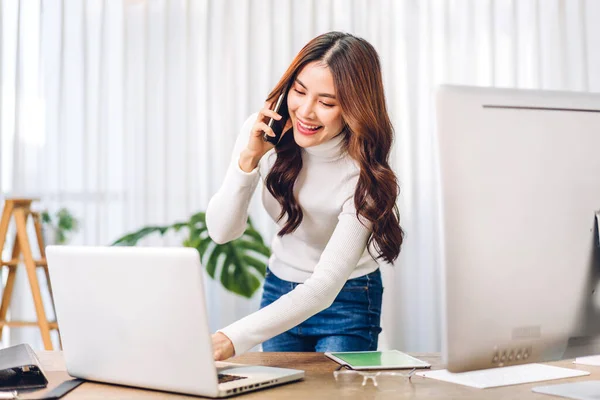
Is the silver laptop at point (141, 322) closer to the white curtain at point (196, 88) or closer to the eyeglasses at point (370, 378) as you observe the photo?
the eyeglasses at point (370, 378)

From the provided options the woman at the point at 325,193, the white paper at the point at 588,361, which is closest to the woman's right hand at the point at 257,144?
the woman at the point at 325,193

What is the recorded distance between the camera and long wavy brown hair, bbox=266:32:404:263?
1.72m

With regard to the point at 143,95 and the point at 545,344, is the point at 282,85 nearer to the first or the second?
the point at 545,344

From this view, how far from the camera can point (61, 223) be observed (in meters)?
3.66

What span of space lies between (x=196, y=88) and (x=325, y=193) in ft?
6.93

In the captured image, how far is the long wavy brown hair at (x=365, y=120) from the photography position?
1.72 m

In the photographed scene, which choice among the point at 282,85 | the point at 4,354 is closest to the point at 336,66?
the point at 282,85

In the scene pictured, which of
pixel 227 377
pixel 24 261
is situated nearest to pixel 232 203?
pixel 227 377

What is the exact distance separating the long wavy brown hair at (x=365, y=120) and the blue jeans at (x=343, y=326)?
194 mm

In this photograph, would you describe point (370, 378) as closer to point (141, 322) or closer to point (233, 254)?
point (141, 322)

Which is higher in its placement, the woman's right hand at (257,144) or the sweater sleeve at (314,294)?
the woman's right hand at (257,144)

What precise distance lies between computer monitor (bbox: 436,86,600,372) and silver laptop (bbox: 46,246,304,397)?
37 centimetres

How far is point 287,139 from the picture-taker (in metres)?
1.91

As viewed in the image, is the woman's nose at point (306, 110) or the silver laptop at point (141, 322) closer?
the silver laptop at point (141, 322)
